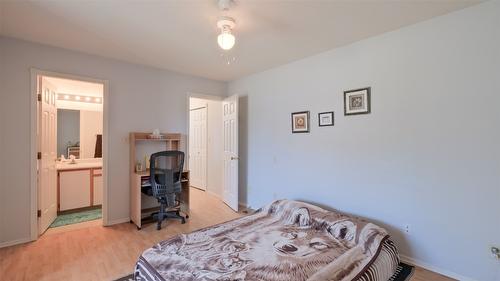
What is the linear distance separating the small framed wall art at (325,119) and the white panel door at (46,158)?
3.68 metres

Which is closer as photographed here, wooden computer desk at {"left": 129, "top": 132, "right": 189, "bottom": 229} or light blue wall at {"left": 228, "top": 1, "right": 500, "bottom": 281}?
light blue wall at {"left": 228, "top": 1, "right": 500, "bottom": 281}

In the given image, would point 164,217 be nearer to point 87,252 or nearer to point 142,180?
point 142,180

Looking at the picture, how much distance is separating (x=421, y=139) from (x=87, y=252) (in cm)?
383

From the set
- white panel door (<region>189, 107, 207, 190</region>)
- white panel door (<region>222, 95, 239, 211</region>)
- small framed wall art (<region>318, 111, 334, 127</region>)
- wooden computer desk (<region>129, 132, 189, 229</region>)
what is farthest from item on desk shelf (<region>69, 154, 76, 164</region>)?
small framed wall art (<region>318, 111, 334, 127</region>)

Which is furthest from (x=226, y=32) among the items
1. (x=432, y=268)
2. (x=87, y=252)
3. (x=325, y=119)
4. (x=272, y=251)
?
(x=432, y=268)

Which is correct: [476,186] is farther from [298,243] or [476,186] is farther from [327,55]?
[327,55]

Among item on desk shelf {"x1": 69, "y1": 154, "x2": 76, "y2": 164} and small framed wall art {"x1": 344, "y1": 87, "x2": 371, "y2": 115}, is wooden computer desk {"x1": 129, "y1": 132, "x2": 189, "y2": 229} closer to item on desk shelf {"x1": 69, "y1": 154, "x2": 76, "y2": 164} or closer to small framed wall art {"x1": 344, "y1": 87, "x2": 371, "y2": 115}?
item on desk shelf {"x1": 69, "y1": 154, "x2": 76, "y2": 164}

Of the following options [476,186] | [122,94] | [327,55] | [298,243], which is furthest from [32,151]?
[476,186]

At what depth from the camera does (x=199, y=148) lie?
19.8 ft

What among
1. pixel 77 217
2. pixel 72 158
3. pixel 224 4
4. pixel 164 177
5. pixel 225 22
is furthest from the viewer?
pixel 72 158

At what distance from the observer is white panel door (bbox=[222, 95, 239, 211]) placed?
4258 millimetres

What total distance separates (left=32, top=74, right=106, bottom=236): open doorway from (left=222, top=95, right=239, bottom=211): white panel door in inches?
80.2

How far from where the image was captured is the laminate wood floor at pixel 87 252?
2.26 meters

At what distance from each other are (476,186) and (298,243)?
1.67m
